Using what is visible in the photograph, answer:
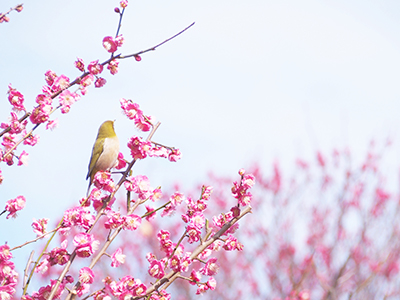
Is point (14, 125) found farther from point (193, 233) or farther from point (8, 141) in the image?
point (193, 233)

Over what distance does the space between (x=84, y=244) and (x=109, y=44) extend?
3.94 ft

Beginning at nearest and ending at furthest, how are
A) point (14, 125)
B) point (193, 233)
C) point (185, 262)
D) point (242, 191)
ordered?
point (185, 262) < point (193, 233) < point (242, 191) < point (14, 125)

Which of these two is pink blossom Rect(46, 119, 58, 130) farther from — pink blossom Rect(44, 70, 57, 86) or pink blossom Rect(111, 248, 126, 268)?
pink blossom Rect(111, 248, 126, 268)

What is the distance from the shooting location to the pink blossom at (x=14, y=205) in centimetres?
257

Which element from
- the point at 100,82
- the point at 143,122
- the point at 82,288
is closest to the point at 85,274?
the point at 82,288

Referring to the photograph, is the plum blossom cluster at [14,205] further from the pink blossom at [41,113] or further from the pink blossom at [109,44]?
the pink blossom at [109,44]

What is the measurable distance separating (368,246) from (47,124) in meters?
6.64

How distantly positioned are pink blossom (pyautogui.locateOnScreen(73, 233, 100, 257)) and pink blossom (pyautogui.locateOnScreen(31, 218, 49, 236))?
11.1 inches

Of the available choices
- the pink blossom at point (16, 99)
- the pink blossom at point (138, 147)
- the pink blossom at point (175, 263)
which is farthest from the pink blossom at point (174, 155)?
the pink blossom at point (16, 99)

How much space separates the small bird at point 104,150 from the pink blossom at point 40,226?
22.2 inches

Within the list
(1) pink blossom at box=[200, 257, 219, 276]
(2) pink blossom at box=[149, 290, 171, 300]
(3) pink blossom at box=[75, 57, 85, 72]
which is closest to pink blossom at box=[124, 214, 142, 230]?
(2) pink blossom at box=[149, 290, 171, 300]

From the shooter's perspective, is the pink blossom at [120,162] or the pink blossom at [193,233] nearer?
the pink blossom at [193,233]

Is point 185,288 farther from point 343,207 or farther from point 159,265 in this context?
point 159,265

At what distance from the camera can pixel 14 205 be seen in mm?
2572
